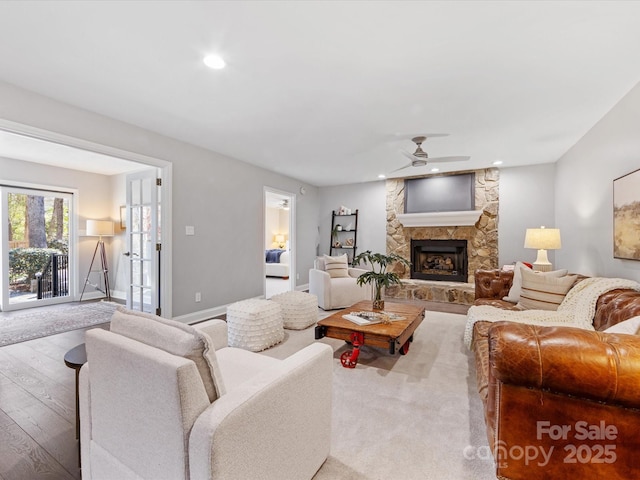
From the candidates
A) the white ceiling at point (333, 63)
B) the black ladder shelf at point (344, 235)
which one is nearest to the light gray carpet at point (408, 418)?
the white ceiling at point (333, 63)

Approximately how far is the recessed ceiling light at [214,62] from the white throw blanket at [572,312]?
2851mm

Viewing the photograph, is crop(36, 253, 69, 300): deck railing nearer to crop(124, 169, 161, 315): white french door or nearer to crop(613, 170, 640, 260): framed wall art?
crop(124, 169, 161, 315): white french door

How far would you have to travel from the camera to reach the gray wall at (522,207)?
5051 mm

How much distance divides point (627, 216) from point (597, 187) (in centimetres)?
88

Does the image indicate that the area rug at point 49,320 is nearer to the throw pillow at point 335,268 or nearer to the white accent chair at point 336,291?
the white accent chair at point 336,291

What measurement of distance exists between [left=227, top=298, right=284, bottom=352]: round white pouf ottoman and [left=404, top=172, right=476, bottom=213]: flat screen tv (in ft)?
13.3

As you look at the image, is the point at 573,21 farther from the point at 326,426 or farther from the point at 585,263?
the point at 585,263

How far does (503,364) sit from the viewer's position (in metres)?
1.21

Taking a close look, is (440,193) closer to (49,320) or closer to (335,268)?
(335,268)

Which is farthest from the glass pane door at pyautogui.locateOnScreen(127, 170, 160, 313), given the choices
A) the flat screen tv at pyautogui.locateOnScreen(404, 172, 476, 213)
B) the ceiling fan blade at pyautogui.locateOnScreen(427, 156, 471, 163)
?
the flat screen tv at pyautogui.locateOnScreen(404, 172, 476, 213)

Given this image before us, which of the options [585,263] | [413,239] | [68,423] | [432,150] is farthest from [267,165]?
[585,263]

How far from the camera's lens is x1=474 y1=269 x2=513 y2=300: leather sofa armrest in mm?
3463

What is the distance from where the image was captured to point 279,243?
11.0m

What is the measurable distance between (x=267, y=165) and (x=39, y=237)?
4.13 meters
